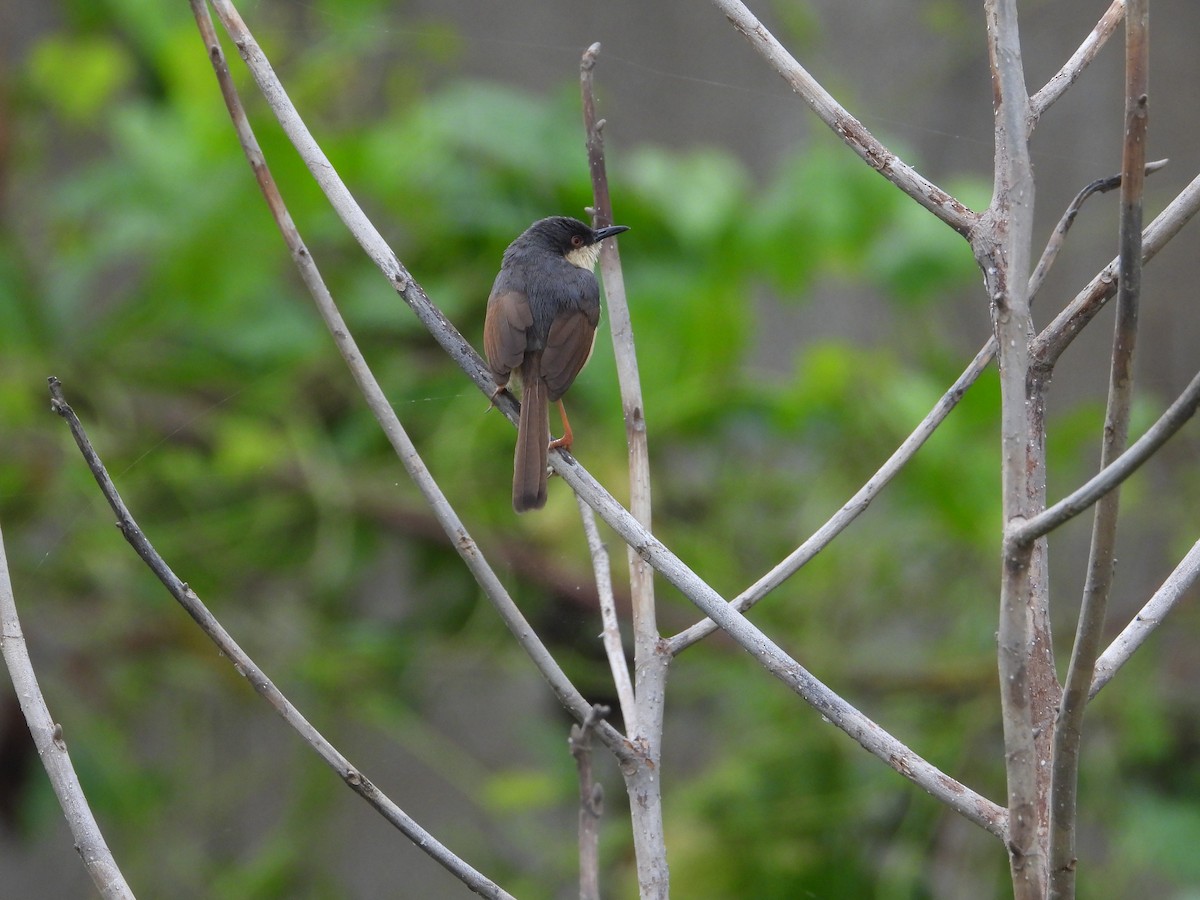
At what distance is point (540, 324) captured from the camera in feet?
8.09

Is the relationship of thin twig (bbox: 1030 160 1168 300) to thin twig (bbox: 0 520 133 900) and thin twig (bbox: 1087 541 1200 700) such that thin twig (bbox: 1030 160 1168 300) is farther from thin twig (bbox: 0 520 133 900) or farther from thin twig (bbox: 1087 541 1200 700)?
thin twig (bbox: 0 520 133 900)

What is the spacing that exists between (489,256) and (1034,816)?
3060 millimetres

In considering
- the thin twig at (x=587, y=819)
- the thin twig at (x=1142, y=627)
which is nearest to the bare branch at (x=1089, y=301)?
the thin twig at (x=1142, y=627)

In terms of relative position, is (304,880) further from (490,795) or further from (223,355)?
(223,355)

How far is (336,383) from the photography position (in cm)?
406

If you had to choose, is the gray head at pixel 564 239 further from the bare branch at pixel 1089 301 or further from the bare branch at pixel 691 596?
the bare branch at pixel 1089 301

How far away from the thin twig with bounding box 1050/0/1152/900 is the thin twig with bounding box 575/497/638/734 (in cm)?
60

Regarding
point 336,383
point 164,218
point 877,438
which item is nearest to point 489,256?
point 336,383

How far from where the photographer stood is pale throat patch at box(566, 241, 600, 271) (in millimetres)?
2719

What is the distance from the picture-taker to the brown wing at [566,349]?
2371 mm

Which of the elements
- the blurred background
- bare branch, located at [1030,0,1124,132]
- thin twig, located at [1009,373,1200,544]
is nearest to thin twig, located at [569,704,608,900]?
thin twig, located at [1009,373,1200,544]

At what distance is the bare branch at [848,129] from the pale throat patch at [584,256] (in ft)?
4.04

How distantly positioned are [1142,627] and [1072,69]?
27.8 inches

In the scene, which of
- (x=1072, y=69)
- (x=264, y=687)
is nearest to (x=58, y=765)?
(x=264, y=687)
